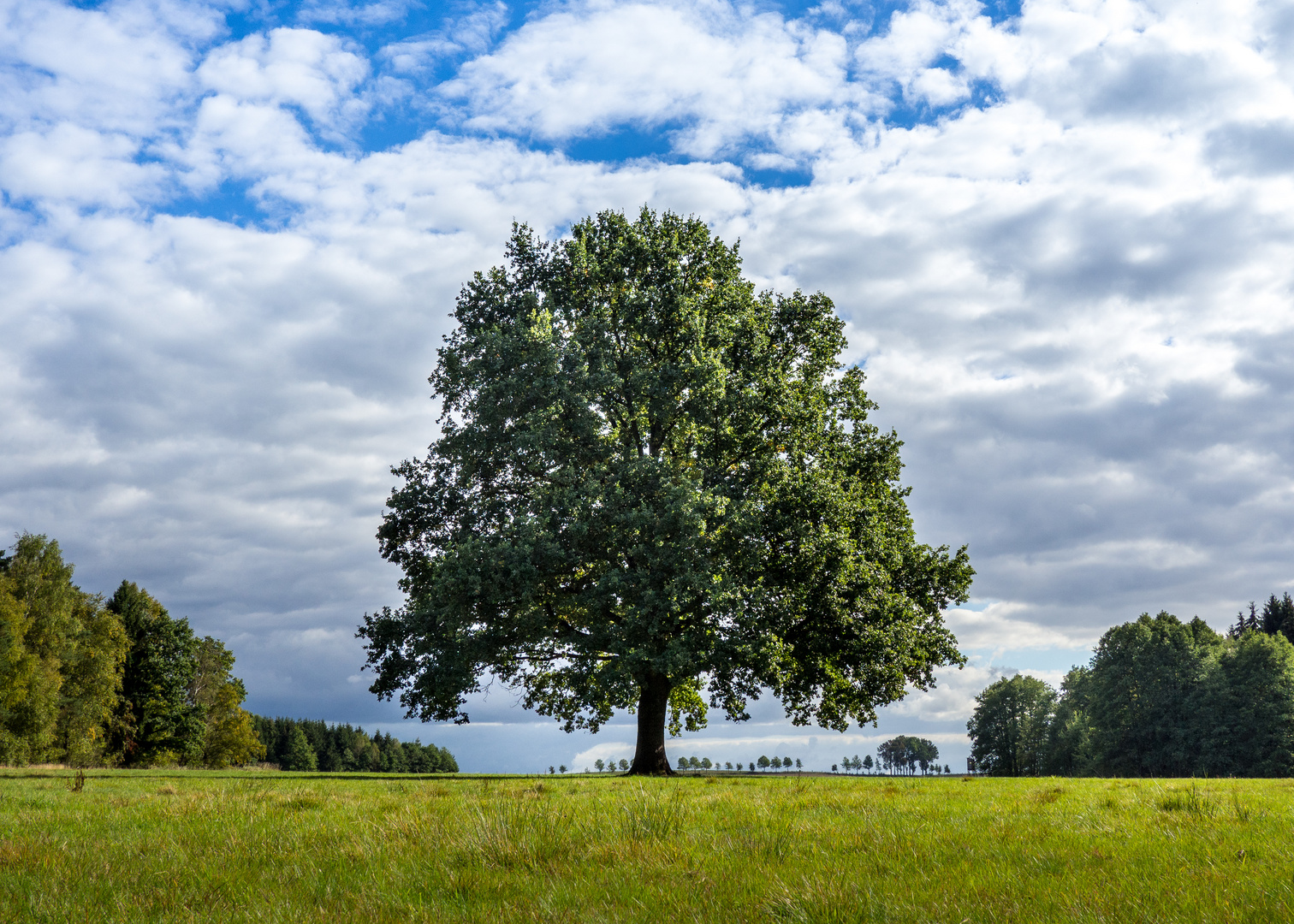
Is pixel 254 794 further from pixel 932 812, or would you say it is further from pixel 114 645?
pixel 114 645

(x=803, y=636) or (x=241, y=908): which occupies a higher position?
(x=803, y=636)

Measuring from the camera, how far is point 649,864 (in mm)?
5723

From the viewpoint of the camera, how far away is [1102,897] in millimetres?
4770

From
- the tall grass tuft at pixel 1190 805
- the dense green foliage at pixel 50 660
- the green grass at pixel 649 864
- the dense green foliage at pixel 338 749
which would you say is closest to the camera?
the green grass at pixel 649 864

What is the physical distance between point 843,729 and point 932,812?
1861 cm

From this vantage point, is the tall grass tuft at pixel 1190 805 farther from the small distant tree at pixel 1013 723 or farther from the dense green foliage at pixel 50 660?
the small distant tree at pixel 1013 723

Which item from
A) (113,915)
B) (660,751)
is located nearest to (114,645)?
(660,751)

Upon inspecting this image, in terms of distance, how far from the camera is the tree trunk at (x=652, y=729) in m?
26.9

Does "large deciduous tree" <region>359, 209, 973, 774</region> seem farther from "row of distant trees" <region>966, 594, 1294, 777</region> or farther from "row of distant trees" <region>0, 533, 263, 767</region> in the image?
"row of distant trees" <region>966, 594, 1294, 777</region>

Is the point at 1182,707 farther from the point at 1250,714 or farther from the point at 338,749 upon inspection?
the point at 338,749

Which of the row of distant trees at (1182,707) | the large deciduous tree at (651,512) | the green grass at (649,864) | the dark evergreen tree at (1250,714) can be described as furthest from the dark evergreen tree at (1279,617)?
the green grass at (649,864)

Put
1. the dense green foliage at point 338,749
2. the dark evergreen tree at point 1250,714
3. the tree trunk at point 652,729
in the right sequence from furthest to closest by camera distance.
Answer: the dense green foliage at point 338,749 → the dark evergreen tree at point 1250,714 → the tree trunk at point 652,729

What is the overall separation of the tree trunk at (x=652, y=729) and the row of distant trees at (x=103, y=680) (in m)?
42.7

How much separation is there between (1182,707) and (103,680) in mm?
94834
